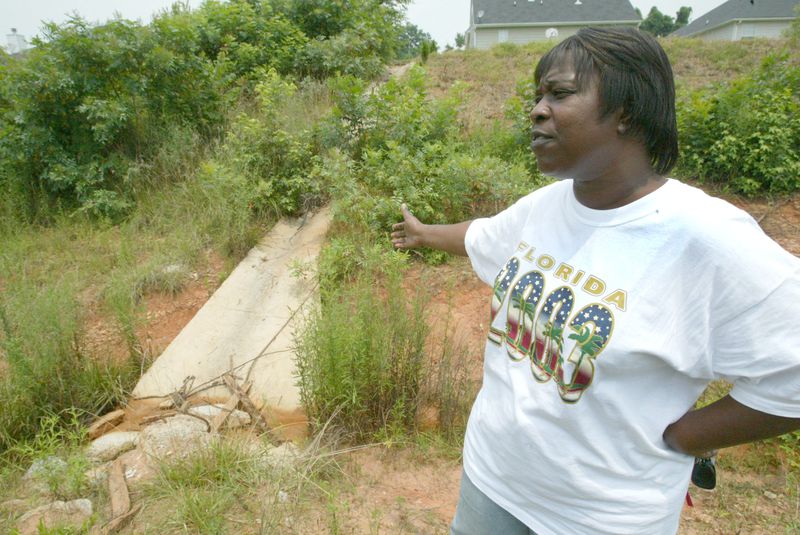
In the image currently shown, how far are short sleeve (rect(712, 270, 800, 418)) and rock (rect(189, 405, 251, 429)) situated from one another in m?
2.93

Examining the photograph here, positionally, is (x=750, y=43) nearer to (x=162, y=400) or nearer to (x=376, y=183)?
(x=376, y=183)

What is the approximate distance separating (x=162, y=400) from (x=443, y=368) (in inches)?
81.8

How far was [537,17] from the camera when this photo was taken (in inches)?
1152

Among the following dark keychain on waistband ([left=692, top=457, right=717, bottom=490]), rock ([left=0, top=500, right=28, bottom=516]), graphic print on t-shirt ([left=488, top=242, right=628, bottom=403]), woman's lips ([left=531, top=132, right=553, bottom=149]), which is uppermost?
woman's lips ([left=531, top=132, right=553, bottom=149])

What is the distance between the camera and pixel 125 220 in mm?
5965

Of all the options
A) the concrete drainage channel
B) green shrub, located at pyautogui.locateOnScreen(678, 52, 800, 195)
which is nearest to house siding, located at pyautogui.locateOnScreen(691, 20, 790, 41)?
green shrub, located at pyautogui.locateOnScreen(678, 52, 800, 195)

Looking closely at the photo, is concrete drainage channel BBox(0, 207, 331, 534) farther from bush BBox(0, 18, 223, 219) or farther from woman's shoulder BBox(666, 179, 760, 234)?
bush BBox(0, 18, 223, 219)

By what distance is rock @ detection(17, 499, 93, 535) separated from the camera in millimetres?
2373

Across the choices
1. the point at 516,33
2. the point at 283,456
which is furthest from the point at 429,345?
the point at 516,33

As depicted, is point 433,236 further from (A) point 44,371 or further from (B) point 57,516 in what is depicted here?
(A) point 44,371

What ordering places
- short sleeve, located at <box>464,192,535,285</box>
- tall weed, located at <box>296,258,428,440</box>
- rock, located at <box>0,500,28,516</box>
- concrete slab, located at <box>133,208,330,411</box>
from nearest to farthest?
short sleeve, located at <box>464,192,535,285</box> → rock, located at <box>0,500,28,516</box> → tall weed, located at <box>296,258,428,440</box> → concrete slab, located at <box>133,208,330,411</box>

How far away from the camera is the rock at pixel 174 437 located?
2.87 metres

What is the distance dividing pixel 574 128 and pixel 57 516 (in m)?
2.84

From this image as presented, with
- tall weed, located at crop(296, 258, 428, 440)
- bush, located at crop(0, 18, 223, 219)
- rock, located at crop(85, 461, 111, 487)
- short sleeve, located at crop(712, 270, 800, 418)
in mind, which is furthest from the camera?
bush, located at crop(0, 18, 223, 219)
